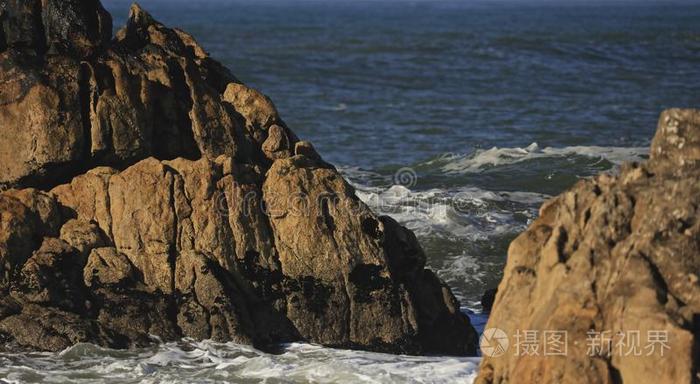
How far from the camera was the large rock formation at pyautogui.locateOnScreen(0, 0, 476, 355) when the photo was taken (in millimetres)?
11672

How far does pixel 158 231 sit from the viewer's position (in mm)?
11844

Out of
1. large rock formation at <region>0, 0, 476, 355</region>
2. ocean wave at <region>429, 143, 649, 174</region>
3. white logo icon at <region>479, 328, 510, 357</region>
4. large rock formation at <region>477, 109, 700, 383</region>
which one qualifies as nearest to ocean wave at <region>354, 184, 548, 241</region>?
ocean wave at <region>429, 143, 649, 174</region>

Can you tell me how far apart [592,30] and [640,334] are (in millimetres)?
60324

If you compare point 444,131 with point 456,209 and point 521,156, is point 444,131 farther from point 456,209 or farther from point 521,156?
point 456,209

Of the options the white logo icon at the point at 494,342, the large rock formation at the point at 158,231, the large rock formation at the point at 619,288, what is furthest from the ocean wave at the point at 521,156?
the large rock formation at the point at 619,288

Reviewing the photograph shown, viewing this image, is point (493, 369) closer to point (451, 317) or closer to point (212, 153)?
point (451, 317)

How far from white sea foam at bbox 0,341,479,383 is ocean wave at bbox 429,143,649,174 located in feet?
39.1

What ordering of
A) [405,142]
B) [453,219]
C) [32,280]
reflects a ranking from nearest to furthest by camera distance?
[32,280] < [453,219] < [405,142]

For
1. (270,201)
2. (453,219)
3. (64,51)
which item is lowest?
(453,219)

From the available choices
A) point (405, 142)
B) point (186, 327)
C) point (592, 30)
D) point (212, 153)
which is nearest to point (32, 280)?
point (186, 327)

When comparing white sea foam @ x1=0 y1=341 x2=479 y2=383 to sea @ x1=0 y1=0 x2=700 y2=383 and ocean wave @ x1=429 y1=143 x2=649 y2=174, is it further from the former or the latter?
ocean wave @ x1=429 y1=143 x2=649 y2=174

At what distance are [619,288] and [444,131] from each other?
20.7m

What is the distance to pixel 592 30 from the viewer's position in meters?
66.8

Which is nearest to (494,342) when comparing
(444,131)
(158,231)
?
(158,231)
